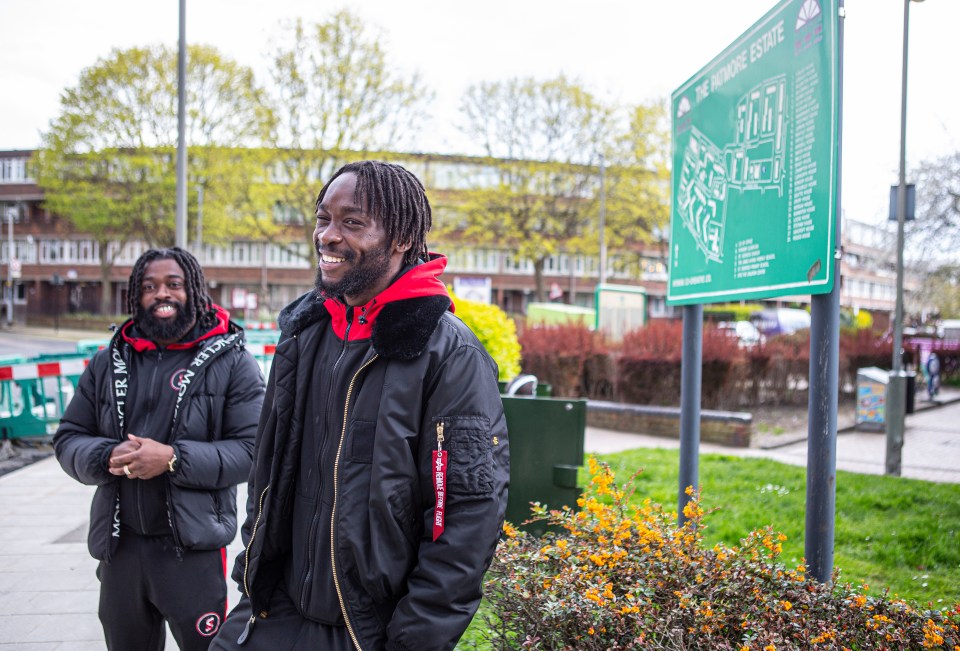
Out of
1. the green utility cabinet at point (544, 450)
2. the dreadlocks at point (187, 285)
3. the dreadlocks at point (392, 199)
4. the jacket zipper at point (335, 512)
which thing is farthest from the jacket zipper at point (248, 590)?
the green utility cabinet at point (544, 450)

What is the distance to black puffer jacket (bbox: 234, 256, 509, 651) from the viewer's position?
5.53 feet

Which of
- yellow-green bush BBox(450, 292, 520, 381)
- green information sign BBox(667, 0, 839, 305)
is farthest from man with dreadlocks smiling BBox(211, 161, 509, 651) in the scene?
yellow-green bush BBox(450, 292, 520, 381)

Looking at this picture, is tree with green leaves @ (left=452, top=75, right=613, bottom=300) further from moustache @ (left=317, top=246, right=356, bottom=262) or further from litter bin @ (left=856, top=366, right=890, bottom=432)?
moustache @ (left=317, top=246, right=356, bottom=262)

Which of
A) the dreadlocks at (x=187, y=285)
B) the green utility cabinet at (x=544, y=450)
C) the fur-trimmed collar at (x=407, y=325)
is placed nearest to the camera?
the fur-trimmed collar at (x=407, y=325)

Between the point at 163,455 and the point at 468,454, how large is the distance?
4.72 feet

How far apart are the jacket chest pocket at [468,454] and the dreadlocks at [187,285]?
169 centimetres

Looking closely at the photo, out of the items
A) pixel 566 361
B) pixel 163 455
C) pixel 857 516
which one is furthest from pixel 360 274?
pixel 566 361

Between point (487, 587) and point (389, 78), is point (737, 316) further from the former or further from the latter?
point (487, 587)

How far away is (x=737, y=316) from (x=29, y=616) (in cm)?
3461

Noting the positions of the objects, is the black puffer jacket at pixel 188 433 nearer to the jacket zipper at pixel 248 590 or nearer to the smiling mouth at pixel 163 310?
the smiling mouth at pixel 163 310

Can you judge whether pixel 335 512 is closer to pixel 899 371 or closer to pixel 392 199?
pixel 392 199

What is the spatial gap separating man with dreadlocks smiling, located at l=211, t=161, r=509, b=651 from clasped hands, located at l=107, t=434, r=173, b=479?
2.47 feet

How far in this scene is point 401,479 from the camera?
1.75 meters

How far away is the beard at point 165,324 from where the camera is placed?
2.93 meters
